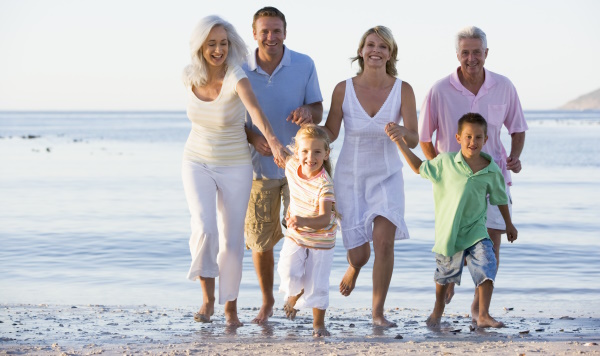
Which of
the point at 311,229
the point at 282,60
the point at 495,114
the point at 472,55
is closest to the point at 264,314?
the point at 311,229

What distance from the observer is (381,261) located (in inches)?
227

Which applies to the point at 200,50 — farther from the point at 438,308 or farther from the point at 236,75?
the point at 438,308

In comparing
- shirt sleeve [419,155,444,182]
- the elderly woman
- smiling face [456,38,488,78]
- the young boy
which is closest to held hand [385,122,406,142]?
the young boy

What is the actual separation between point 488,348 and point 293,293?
48.9 inches

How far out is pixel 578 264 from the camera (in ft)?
27.9

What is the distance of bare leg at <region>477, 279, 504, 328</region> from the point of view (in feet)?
18.3

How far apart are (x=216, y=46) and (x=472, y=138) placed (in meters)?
1.77

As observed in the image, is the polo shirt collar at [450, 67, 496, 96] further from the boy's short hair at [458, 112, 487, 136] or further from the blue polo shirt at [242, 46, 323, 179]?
the blue polo shirt at [242, 46, 323, 179]

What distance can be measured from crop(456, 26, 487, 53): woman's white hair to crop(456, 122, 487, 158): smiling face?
696 millimetres

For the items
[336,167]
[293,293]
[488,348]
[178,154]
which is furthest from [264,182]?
[178,154]

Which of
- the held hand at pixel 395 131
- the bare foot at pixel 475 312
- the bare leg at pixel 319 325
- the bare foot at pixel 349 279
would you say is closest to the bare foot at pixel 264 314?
the bare foot at pixel 349 279

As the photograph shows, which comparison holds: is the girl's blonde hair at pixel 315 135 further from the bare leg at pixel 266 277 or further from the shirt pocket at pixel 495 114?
the shirt pocket at pixel 495 114

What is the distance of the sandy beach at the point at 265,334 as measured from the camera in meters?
4.92

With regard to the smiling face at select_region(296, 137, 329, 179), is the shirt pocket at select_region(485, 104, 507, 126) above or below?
above
